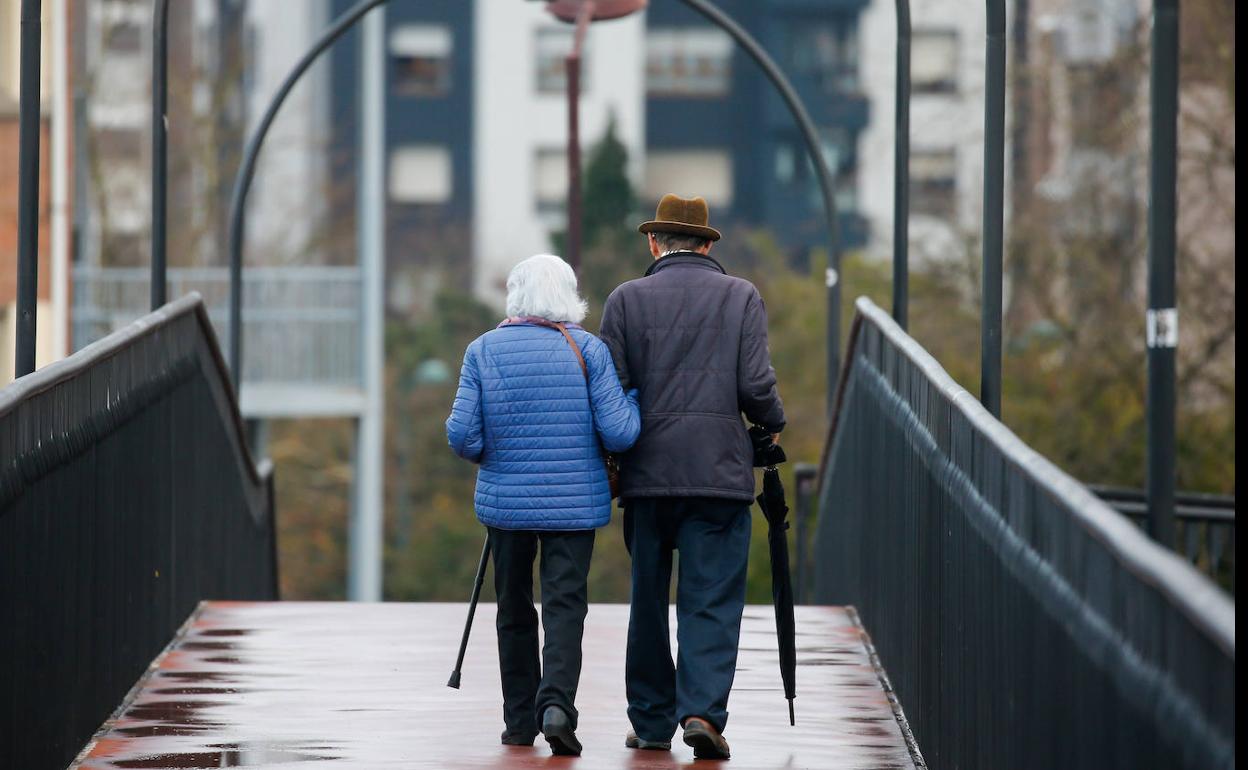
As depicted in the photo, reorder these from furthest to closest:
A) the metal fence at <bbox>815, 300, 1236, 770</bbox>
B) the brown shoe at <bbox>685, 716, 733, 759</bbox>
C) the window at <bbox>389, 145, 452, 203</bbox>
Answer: the window at <bbox>389, 145, 452, 203</bbox>
the brown shoe at <bbox>685, 716, 733, 759</bbox>
the metal fence at <bbox>815, 300, 1236, 770</bbox>

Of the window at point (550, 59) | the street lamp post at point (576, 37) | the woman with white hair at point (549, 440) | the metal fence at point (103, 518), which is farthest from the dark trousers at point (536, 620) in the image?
the window at point (550, 59)

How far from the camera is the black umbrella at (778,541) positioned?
22.6 feet

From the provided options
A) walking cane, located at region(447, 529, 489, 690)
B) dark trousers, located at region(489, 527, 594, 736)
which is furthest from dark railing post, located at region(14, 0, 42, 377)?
dark trousers, located at region(489, 527, 594, 736)

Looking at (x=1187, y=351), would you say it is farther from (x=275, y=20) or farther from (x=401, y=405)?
(x=275, y=20)

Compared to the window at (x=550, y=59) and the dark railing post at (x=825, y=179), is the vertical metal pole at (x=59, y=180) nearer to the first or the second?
the dark railing post at (x=825, y=179)

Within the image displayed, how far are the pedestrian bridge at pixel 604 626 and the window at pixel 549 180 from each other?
59.9m

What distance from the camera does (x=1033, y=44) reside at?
32.1m

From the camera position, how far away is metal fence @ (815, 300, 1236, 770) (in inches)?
134

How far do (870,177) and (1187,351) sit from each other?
44662 mm

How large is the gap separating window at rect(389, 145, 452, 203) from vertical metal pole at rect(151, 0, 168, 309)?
6070cm

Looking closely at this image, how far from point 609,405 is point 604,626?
3207mm

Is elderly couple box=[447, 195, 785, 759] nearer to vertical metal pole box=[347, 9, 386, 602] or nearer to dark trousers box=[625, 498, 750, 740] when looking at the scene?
dark trousers box=[625, 498, 750, 740]

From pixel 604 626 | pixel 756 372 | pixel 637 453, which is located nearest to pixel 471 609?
pixel 637 453

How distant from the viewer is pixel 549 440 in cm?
677
